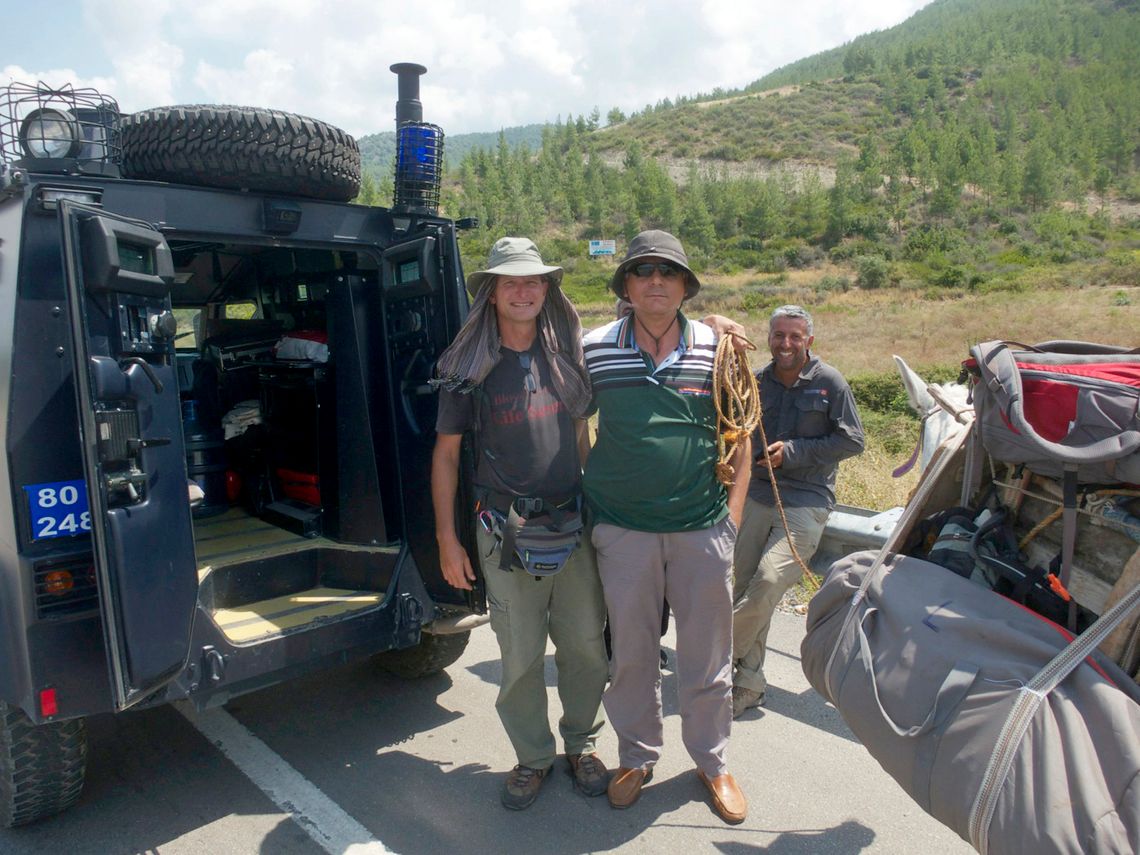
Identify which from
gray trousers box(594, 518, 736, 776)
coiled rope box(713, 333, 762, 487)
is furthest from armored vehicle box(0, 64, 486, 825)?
coiled rope box(713, 333, 762, 487)

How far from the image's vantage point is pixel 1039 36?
403 feet

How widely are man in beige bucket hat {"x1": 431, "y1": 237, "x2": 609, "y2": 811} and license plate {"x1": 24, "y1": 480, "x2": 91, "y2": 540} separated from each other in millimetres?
1173

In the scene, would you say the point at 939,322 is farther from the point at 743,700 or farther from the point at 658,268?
the point at 658,268

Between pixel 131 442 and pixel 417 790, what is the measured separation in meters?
1.70

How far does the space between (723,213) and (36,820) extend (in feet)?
242

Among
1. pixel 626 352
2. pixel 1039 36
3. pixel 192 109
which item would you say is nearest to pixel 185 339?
pixel 192 109

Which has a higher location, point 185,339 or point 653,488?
point 185,339

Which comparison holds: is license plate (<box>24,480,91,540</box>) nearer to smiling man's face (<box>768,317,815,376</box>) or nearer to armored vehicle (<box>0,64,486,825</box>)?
armored vehicle (<box>0,64,486,825</box>)

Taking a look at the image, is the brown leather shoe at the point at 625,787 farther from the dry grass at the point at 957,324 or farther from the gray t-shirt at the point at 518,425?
the dry grass at the point at 957,324

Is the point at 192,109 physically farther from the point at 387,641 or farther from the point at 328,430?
the point at 387,641

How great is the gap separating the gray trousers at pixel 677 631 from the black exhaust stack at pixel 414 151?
169 cm

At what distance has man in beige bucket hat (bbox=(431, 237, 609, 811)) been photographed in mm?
3014

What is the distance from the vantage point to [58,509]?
8.65 feet

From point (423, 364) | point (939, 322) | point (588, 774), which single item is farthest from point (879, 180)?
point (588, 774)
